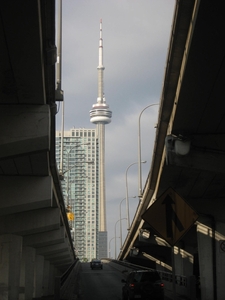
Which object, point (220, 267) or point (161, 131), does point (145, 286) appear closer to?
point (220, 267)

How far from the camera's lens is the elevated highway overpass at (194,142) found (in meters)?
11.7

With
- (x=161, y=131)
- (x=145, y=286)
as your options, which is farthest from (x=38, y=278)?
(x=161, y=131)

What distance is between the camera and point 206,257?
29.2 m

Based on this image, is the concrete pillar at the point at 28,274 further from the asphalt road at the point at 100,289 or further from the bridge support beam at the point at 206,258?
the bridge support beam at the point at 206,258

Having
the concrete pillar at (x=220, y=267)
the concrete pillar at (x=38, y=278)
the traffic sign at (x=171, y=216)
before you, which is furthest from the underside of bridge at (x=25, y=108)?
the concrete pillar at (x=38, y=278)

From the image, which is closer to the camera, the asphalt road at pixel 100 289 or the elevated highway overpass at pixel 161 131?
the elevated highway overpass at pixel 161 131

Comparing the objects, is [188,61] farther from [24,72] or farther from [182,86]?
[24,72]

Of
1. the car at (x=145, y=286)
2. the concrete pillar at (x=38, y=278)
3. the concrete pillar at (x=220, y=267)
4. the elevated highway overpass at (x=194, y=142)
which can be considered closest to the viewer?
the elevated highway overpass at (x=194, y=142)

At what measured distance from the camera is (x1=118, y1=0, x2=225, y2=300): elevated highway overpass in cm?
1172

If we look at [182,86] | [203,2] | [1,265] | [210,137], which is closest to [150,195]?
[1,265]

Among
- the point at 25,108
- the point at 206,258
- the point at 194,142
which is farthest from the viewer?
the point at 206,258

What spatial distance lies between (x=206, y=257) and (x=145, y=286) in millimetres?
6060

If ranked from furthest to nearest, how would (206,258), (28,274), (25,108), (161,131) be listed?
(28,274), (206,258), (161,131), (25,108)

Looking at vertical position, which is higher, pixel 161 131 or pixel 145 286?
pixel 161 131
